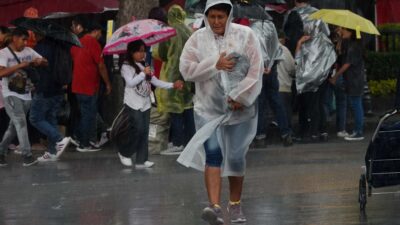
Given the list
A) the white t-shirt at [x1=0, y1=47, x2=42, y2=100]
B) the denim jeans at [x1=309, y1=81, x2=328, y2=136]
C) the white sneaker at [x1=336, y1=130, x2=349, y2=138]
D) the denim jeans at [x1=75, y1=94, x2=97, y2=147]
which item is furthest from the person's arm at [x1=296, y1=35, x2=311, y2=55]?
the white t-shirt at [x1=0, y1=47, x2=42, y2=100]

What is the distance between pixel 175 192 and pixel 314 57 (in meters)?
5.67

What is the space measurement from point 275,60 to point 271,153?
141 cm

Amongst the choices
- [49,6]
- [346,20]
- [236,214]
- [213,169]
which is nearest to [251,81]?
[213,169]

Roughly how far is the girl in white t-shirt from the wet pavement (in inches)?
12.4

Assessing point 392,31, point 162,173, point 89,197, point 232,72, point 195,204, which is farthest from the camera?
point 392,31

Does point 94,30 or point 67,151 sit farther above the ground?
point 94,30

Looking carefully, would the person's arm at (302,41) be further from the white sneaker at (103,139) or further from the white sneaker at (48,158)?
the white sneaker at (48,158)

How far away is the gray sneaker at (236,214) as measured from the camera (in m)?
9.58

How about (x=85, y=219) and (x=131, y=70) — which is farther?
(x=131, y=70)

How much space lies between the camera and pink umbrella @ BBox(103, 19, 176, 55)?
13.9 m

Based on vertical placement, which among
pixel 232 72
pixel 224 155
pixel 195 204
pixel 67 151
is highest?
pixel 232 72

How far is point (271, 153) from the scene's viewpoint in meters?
15.5

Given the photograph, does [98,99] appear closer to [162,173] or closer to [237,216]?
[162,173]

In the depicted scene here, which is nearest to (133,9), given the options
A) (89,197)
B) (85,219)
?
(89,197)
